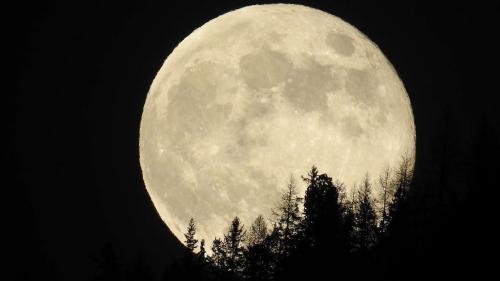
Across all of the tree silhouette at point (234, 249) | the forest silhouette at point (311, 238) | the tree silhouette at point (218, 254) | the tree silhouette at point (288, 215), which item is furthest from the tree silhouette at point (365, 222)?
the tree silhouette at point (218, 254)

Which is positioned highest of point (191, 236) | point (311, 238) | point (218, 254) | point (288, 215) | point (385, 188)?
point (385, 188)

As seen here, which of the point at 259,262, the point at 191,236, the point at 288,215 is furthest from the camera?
the point at 191,236

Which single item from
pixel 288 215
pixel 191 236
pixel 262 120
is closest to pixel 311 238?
pixel 288 215

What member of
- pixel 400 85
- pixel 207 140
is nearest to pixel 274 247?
pixel 207 140

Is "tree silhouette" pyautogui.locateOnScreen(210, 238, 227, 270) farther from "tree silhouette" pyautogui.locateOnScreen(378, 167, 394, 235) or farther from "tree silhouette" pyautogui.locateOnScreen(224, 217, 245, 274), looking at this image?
"tree silhouette" pyautogui.locateOnScreen(378, 167, 394, 235)

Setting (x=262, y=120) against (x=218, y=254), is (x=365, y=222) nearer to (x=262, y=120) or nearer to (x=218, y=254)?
(x=262, y=120)

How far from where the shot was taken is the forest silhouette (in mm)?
31703

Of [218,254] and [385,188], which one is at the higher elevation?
[385,188]

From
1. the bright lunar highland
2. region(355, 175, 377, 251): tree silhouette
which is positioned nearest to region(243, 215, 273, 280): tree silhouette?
the bright lunar highland

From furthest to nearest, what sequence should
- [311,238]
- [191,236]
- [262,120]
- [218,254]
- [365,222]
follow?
[191,236] → [218,254] → [262,120] → [365,222] → [311,238]

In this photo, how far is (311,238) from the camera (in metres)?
32.4

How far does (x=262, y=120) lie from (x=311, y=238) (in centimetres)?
941

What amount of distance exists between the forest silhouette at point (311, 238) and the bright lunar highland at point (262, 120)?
2.89 feet

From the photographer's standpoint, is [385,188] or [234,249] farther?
[385,188]
